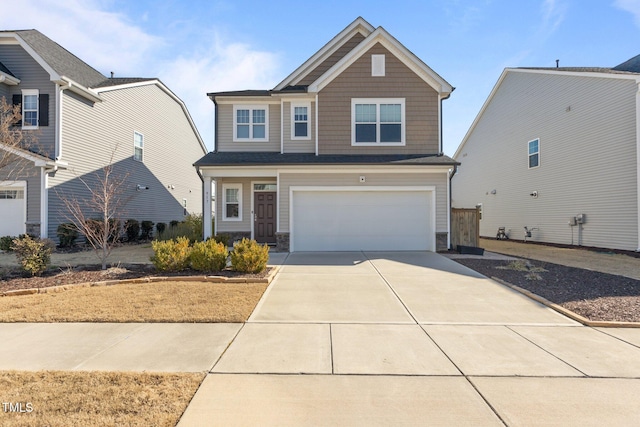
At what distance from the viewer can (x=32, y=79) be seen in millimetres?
13477

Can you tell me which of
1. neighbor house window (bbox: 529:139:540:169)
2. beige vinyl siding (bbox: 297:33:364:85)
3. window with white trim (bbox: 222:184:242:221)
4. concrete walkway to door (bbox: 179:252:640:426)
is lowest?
concrete walkway to door (bbox: 179:252:640:426)

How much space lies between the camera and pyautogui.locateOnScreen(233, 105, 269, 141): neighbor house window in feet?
46.7

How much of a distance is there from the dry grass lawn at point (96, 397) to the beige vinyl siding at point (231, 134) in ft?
38.2

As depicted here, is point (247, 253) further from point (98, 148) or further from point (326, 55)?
point (98, 148)

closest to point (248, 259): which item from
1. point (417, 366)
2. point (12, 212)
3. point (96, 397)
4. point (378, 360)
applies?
point (378, 360)

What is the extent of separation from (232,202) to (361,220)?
5.82m

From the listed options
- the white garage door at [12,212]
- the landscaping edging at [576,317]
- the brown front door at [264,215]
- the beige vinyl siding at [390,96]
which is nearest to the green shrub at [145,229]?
the white garage door at [12,212]

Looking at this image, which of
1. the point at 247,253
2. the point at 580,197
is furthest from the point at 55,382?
the point at 580,197

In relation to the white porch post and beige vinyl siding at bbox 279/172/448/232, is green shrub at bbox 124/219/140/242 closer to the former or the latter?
the white porch post

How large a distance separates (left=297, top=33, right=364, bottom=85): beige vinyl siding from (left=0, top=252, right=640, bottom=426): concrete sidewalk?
11.4 metres

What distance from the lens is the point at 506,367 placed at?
12.3 feet

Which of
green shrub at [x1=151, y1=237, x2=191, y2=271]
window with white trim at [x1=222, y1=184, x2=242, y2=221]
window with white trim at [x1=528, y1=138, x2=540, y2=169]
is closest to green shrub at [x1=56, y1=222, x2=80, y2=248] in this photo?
window with white trim at [x1=222, y1=184, x2=242, y2=221]

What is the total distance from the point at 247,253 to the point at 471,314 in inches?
194

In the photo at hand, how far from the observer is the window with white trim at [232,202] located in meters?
14.4
